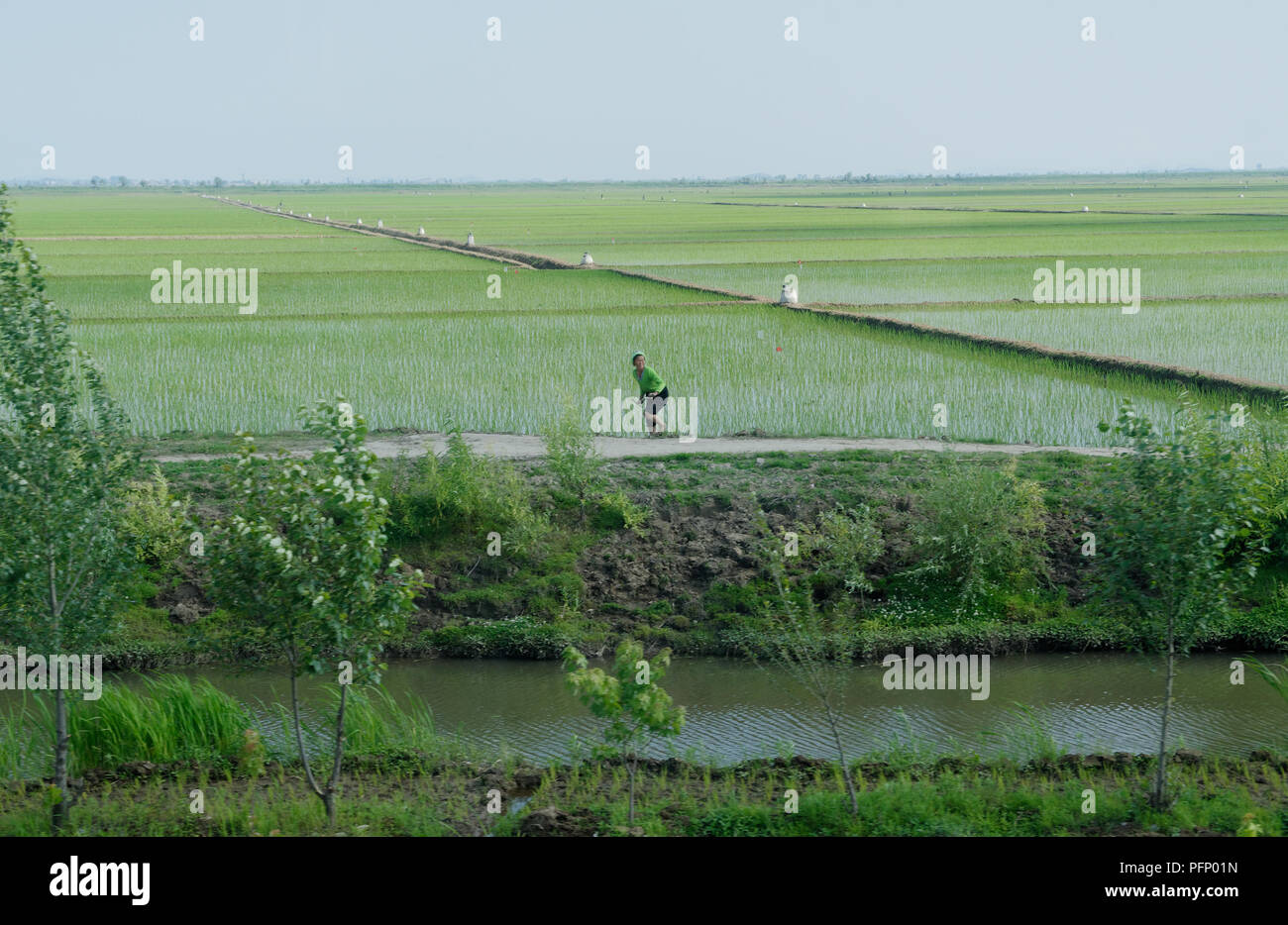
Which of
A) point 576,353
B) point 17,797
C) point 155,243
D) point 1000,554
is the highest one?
point 155,243

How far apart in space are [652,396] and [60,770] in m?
10.4

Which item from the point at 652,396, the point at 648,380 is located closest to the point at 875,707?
the point at 648,380

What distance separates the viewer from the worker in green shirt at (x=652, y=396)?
56.2 ft

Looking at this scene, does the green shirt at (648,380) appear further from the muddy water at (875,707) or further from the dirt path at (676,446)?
the muddy water at (875,707)

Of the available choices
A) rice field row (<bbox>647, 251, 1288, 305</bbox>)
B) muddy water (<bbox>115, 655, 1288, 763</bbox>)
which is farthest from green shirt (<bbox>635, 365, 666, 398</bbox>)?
rice field row (<bbox>647, 251, 1288, 305</bbox>)

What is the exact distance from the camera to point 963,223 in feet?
219

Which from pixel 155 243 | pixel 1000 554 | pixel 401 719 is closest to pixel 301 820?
pixel 401 719

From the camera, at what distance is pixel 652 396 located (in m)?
17.5

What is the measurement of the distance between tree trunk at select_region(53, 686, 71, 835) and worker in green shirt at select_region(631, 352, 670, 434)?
31.7ft

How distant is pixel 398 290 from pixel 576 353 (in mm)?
A: 12641

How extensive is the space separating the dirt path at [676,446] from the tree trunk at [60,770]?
296 inches

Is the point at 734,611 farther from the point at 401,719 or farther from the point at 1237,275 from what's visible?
the point at 1237,275

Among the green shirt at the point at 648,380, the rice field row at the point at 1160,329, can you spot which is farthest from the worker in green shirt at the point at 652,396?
the rice field row at the point at 1160,329

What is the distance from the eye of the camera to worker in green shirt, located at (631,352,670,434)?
56.2 feet
